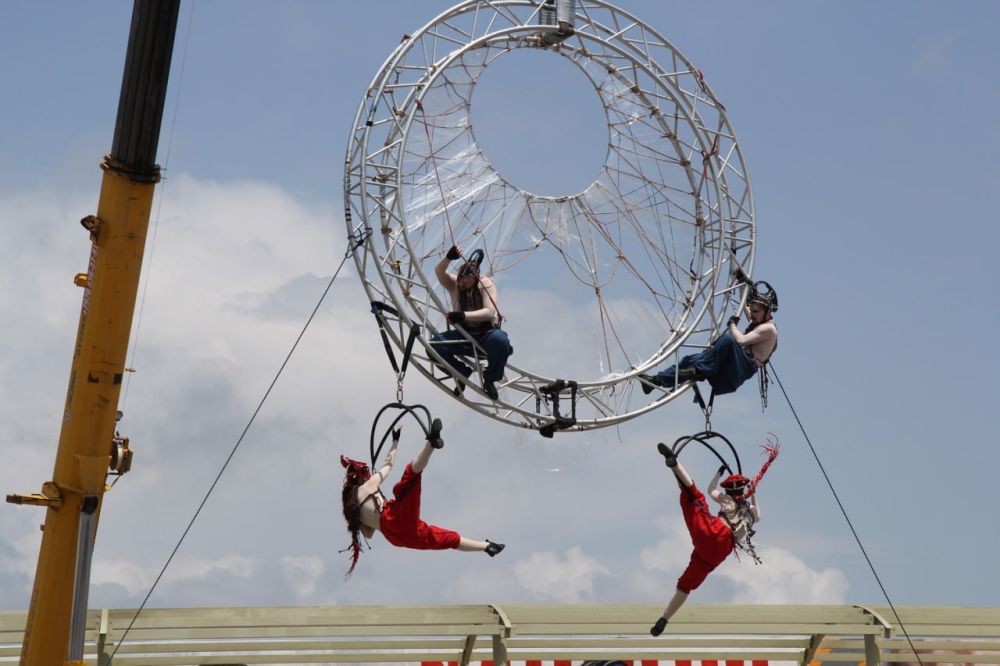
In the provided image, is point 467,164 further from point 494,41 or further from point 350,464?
point 350,464

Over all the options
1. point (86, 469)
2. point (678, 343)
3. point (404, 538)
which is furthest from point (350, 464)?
point (678, 343)

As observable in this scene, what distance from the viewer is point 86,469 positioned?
971cm

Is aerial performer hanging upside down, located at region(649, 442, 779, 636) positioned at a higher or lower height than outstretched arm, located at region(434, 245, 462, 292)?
lower

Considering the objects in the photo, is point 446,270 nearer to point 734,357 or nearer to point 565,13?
point 565,13

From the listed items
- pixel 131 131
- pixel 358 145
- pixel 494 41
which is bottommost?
pixel 131 131

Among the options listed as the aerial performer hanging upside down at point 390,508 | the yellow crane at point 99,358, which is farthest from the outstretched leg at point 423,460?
the yellow crane at point 99,358

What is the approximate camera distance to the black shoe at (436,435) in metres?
10.8

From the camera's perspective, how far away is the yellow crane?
9.67m

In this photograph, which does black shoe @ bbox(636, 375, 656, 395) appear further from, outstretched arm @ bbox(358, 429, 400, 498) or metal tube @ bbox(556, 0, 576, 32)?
metal tube @ bbox(556, 0, 576, 32)

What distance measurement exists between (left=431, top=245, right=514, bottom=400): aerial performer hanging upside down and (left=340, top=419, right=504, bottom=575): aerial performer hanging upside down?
0.78m

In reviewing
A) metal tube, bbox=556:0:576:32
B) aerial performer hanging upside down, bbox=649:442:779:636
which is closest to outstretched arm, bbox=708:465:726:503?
aerial performer hanging upside down, bbox=649:442:779:636

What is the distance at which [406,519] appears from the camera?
36.4 ft

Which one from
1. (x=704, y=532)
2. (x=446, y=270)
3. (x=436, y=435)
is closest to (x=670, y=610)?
(x=704, y=532)

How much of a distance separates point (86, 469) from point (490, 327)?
3323 mm
